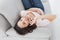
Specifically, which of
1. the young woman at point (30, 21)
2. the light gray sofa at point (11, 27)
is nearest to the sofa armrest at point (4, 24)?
the light gray sofa at point (11, 27)

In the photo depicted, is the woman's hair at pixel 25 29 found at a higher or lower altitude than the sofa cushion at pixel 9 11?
lower

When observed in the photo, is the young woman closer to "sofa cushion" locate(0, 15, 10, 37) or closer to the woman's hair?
the woman's hair

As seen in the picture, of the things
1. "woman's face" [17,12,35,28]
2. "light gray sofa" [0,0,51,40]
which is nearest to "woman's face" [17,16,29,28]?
"woman's face" [17,12,35,28]

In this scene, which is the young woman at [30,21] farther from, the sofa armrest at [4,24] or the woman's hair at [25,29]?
the sofa armrest at [4,24]

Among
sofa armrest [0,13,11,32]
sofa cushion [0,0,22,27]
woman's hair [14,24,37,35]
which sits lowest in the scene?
woman's hair [14,24,37,35]

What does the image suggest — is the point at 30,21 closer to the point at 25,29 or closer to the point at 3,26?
the point at 25,29

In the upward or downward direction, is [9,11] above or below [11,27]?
above

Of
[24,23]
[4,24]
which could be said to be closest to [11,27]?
[4,24]

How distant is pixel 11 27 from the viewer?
1.55m

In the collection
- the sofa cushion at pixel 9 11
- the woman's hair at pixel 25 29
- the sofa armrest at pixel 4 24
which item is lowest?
the woman's hair at pixel 25 29

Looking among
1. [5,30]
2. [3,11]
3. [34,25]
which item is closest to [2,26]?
[5,30]

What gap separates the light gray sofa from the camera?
137cm

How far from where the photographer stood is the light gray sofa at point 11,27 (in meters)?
1.37

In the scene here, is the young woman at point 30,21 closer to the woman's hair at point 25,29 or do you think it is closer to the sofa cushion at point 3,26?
the woman's hair at point 25,29
